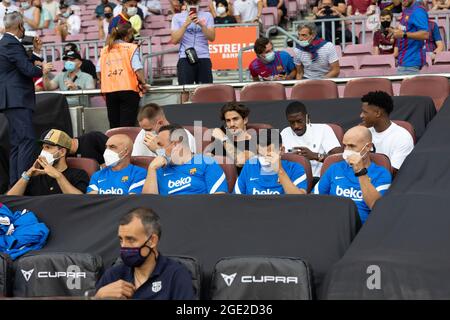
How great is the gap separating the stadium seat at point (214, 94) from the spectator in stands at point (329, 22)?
3027 millimetres

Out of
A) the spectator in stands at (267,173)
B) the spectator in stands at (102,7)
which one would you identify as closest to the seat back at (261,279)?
the spectator in stands at (267,173)

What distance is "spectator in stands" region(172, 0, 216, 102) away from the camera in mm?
12203

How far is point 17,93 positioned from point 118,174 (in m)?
2.41

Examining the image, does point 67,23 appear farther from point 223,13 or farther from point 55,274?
point 55,274

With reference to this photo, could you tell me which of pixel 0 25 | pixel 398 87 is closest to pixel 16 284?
pixel 398 87

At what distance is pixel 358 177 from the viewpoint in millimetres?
7418

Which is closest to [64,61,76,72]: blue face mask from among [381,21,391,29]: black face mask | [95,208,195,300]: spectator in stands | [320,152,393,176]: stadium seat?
[381,21,391,29]: black face mask

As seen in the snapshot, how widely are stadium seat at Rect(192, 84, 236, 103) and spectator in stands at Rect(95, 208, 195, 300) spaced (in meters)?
5.55

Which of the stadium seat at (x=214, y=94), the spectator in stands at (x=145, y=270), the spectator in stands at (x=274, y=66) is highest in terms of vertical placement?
the spectator in stands at (x=274, y=66)

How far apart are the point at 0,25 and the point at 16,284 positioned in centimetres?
1074

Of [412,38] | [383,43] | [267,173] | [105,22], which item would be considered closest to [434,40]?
[383,43]

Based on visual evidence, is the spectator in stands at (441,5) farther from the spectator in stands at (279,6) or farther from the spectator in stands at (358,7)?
the spectator in stands at (279,6)

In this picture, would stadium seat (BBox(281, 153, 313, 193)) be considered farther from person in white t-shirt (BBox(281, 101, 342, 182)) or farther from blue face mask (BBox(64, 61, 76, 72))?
blue face mask (BBox(64, 61, 76, 72))

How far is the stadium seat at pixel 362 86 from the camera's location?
36.0ft
